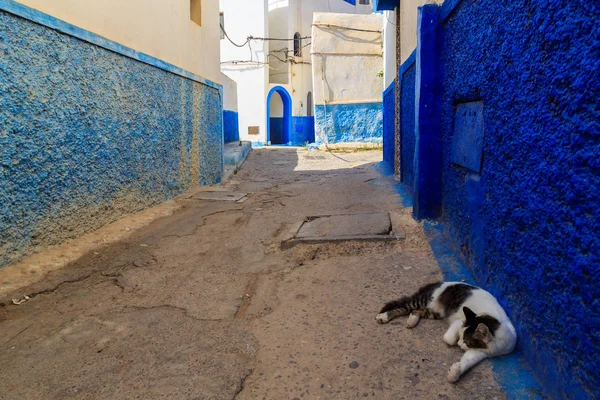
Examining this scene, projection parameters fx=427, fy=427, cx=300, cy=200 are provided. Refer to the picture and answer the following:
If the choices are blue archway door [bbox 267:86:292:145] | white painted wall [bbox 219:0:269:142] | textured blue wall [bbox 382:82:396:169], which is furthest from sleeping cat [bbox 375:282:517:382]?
blue archway door [bbox 267:86:292:145]

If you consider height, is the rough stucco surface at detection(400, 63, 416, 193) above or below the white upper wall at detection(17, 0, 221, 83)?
below

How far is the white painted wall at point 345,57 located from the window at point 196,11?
10143 mm

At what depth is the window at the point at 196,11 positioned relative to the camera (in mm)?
7883

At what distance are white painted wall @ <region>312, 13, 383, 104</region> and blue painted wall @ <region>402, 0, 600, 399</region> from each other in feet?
50.2

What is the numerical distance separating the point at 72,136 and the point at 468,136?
3431mm

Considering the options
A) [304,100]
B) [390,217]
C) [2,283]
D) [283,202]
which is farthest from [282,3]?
[2,283]

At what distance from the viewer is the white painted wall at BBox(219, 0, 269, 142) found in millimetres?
20656

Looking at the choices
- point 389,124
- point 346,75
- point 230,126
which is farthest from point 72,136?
point 346,75

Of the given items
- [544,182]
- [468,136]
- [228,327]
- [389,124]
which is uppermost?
[389,124]

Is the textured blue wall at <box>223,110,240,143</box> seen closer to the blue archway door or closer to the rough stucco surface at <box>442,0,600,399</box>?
the blue archway door

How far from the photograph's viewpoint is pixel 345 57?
1773 centimetres

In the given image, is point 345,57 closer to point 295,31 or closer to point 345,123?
point 345,123

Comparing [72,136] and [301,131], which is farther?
[301,131]

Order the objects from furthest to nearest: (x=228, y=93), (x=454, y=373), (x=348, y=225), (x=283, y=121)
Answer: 1. (x=283, y=121)
2. (x=228, y=93)
3. (x=348, y=225)
4. (x=454, y=373)
